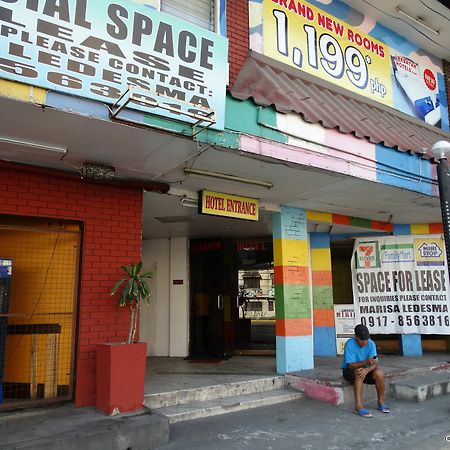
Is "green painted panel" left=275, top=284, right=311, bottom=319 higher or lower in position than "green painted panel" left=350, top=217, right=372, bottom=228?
lower

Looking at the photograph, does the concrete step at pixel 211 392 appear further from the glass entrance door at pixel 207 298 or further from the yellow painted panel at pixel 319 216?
the yellow painted panel at pixel 319 216

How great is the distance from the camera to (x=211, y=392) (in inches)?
262

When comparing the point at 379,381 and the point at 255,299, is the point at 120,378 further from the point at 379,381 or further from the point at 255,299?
the point at 255,299

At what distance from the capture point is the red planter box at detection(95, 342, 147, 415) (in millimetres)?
5133

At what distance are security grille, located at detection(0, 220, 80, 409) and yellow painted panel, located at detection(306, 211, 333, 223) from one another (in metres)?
4.89

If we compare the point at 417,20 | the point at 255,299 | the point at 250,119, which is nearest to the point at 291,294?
the point at 250,119

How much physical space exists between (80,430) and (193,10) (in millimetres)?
6062

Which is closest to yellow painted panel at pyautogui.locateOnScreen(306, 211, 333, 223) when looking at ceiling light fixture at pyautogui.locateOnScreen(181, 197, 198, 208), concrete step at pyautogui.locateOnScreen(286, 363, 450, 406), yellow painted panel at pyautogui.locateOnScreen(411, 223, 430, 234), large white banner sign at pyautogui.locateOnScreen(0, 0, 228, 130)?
yellow painted panel at pyautogui.locateOnScreen(411, 223, 430, 234)

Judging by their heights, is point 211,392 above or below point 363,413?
above

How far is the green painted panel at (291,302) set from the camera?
26.3 feet

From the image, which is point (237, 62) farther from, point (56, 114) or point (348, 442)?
point (348, 442)

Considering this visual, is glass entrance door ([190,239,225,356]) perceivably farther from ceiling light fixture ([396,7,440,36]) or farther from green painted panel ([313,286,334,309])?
ceiling light fixture ([396,7,440,36])

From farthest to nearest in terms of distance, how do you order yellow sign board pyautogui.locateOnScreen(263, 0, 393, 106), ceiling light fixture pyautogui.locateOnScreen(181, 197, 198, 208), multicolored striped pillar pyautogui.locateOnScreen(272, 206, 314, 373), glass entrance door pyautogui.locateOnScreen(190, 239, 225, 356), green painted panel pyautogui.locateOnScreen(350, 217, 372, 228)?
glass entrance door pyautogui.locateOnScreen(190, 239, 225, 356) < green painted panel pyautogui.locateOnScreen(350, 217, 372, 228) < multicolored striped pillar pyautogui.locateOnScreen(272, 206, 314, 373) < yellow sign board pyautogui.locateOnScreen(263, 0, 393, 106) < ceiling light fixture pyautogui.locateOnScreen(181, 197, 198, 208)

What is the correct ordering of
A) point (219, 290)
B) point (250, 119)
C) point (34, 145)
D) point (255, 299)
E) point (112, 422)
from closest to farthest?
point (112, 422), point (34, 145), point (250, 119), point (219, 290), point (255, 299)
